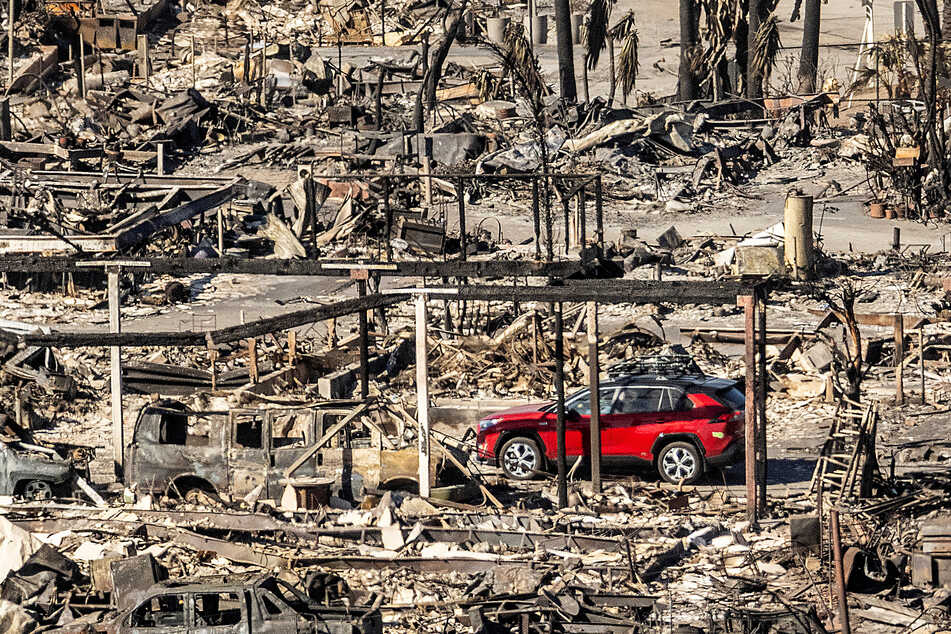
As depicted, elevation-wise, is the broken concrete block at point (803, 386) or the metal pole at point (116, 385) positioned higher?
the metal pole at point (116, 385)

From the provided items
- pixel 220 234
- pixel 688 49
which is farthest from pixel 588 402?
pixel 688 49

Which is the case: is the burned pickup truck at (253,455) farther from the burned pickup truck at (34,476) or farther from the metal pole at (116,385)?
the burned pickup truck at (34,476)

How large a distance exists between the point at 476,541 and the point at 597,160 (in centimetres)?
2673

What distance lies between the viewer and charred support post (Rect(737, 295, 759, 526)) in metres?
19.3

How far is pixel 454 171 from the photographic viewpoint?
40344mm

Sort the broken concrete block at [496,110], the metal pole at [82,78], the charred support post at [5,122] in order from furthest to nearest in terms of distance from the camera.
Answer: the metal pole at [82,78], the broken concrete block at [496,110], the charred support post at [5,122]

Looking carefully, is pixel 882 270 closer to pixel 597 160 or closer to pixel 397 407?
pixel 597 160

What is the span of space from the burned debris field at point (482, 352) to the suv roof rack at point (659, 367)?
0.10m

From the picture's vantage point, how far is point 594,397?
21.4 metres

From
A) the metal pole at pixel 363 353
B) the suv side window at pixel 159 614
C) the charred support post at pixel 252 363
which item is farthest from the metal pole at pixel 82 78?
the suv side window at pixel 159 614

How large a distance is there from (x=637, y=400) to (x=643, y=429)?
0.50m

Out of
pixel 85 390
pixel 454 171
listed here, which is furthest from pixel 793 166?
pixel 85 390

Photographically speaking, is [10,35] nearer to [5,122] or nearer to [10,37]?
[10,37]

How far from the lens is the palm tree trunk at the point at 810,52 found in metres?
53.1
